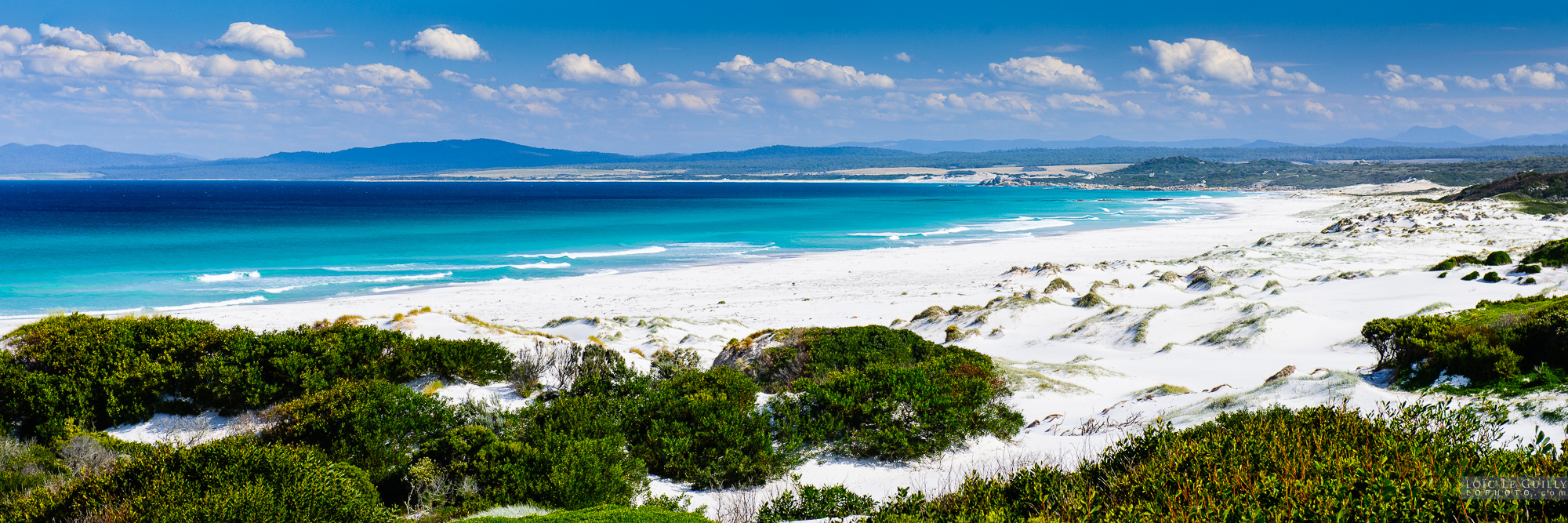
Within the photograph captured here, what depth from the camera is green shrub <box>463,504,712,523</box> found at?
5.24 meters

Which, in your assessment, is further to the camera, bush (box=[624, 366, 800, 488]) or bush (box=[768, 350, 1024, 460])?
bush (box=[768, 350, 1024, 460])

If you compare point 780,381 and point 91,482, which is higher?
point 91,482

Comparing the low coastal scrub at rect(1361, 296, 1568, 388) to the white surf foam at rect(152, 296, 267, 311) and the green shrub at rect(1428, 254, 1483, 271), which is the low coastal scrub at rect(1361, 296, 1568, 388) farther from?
the white surf foam at rect(152, 296, 267, 311)

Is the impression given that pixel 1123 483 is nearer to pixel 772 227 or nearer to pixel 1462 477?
pixel 1462 477

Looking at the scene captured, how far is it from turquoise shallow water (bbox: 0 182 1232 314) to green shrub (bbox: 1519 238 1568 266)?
33669 mm

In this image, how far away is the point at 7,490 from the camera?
6.64 meters

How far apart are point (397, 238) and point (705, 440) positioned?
5650 cm

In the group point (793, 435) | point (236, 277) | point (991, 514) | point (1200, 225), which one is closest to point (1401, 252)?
point (1200, 225)

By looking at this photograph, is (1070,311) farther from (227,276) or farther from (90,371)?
(227,276)

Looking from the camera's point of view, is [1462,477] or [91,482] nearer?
[1462,477]

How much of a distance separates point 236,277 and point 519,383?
34.0 metres

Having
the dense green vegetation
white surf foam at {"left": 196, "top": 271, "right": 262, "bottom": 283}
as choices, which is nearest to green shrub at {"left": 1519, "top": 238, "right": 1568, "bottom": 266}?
the dense green vegetation

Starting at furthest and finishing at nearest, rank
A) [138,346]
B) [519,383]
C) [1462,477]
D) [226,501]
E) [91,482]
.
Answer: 1. [519,383]
2. [138,346]
3. [91,482]
4. [226,501]
5. [1462,477]

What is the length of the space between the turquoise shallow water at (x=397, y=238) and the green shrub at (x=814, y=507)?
31.4 meters
